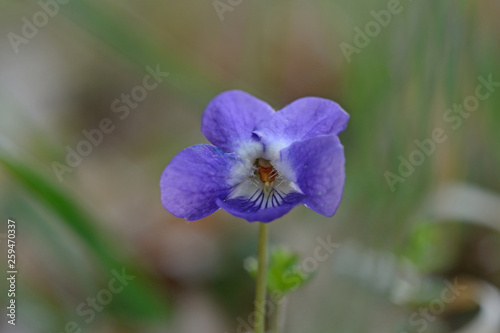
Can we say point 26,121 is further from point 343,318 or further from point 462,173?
point 462,173

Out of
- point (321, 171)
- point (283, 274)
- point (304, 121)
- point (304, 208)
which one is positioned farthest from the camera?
point (304, 208)

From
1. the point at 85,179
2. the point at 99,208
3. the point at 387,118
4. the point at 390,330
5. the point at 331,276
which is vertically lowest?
the point at 390,330

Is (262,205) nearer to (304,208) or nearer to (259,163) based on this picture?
(259,163)

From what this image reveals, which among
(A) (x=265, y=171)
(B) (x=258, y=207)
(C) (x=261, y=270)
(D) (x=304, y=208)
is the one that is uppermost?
(D) (x=304, y=208)

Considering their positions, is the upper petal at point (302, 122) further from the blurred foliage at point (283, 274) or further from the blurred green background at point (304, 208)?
the blurred green background at point (304, 208)

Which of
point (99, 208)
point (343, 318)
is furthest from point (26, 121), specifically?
point (343, 318)

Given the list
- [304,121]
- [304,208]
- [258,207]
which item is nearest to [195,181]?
[258,207]

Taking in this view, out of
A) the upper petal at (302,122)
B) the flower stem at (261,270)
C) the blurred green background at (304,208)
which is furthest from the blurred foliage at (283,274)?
the blurred green background at (304,208)
